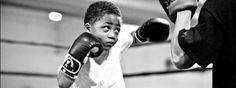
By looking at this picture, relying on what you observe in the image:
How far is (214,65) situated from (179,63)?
83 millimetres

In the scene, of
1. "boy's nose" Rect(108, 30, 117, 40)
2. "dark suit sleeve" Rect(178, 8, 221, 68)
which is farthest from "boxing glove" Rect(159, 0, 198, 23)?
"boy's nose" Rect(108, 30, 117, 40)

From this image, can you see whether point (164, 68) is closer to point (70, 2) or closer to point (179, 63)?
point (70, 2)

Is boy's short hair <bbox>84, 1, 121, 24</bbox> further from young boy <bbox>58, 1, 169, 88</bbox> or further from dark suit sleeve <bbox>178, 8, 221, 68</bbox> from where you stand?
dark suit sleeve <bbox>178, 8, 221, 68</bbox>

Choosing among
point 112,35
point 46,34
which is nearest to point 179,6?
point 112,35

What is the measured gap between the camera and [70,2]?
4.94 meters

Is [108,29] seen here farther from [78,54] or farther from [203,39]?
[203,39]

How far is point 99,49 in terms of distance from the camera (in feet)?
4.16

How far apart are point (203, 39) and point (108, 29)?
1.63ft

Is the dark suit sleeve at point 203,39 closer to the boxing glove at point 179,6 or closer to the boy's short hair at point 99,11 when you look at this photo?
the boxing glove at point 179,6

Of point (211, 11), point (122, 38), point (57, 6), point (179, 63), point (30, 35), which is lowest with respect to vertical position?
point (30, 35)

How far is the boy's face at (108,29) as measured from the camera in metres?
1.28

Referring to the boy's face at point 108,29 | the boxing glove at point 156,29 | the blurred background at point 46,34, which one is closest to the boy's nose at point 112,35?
the boy's face at point 108,29

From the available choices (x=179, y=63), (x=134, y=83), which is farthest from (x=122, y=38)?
(x=134, y=83)

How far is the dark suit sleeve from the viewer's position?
838 mm
